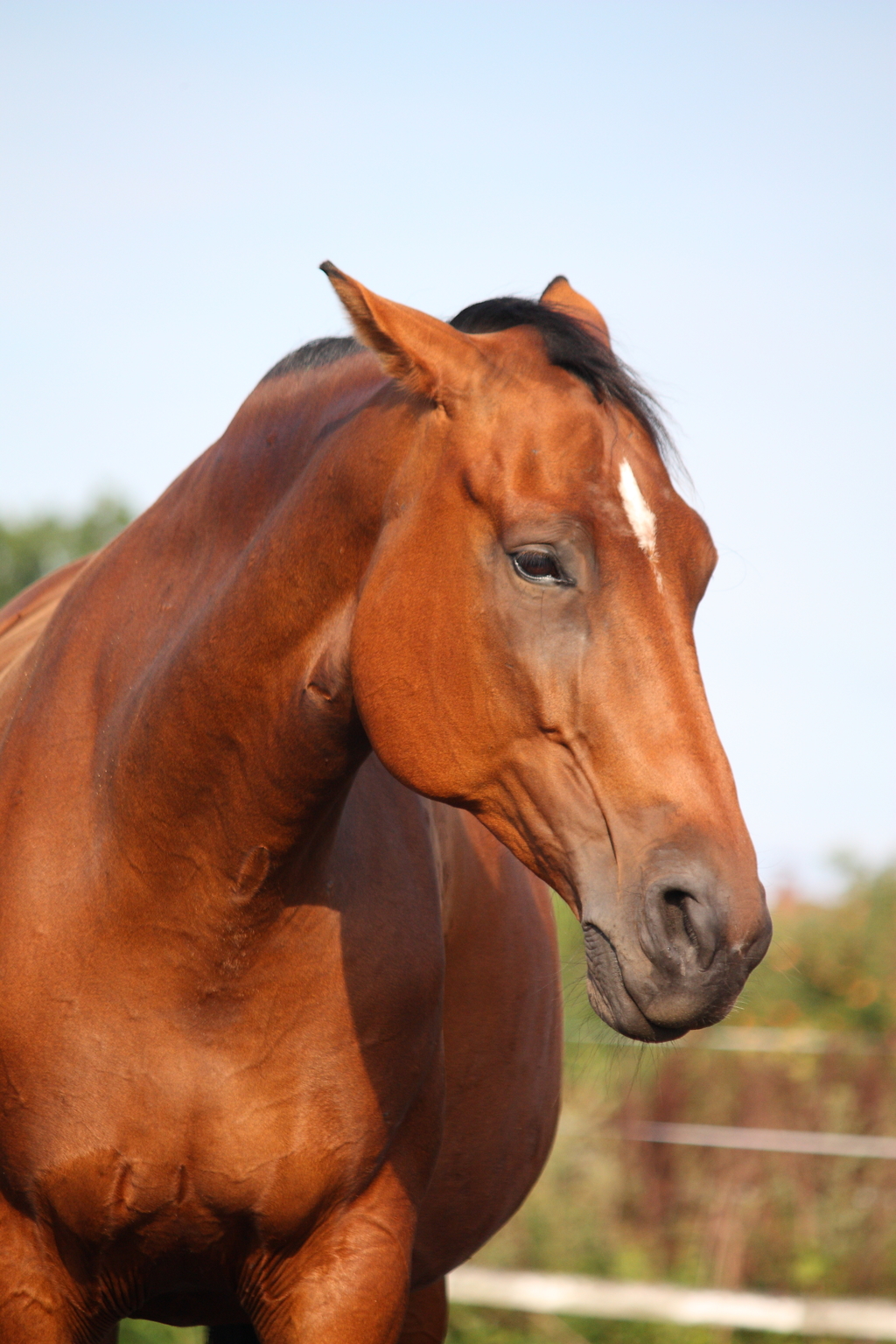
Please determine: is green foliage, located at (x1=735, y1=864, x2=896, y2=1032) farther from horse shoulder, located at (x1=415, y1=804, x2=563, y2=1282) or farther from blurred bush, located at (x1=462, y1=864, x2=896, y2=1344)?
horse shoulder, located at (x1=415, y1=804, x2=563, y2=1282)

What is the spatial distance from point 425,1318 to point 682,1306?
3.06 m

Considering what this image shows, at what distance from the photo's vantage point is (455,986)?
3.34 m

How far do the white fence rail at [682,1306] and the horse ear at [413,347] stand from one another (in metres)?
5.63

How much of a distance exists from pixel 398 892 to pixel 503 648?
82 centimetres

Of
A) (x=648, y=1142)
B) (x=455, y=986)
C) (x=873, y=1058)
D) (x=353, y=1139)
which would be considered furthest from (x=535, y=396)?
(x=873, y=1058)

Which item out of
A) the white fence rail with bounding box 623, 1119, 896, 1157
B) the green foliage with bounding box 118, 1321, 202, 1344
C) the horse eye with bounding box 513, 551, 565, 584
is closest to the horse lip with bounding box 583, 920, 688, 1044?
the horse eye with bounding box 513, 551, 565, 584

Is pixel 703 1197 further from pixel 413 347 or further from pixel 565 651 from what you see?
pixel 413 347

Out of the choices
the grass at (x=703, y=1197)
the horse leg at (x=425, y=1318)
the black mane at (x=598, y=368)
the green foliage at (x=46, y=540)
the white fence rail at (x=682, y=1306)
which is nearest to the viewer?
the black mane at (x=598, y=368)

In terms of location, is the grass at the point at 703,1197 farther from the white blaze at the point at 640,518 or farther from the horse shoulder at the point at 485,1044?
the white blaze at the point at 640,518

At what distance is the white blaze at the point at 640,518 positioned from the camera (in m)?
2.13

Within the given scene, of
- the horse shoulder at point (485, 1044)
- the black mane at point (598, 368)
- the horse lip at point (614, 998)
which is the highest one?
the black mane at point (598, 368)

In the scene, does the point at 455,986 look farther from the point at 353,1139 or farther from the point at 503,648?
the point at 503,648

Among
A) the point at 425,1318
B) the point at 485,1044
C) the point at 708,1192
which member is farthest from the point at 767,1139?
the point at 485,1044

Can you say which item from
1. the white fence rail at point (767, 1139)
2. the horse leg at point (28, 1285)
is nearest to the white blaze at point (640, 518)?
the horse leg at point (28, 1285)
